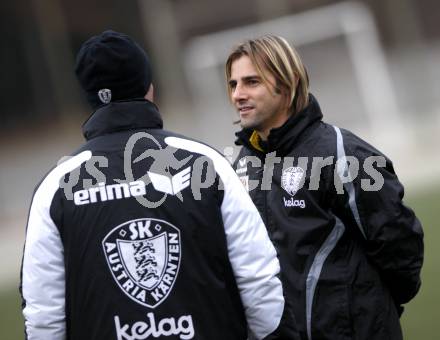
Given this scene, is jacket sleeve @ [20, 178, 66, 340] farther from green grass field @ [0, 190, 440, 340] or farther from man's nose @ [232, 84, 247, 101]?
green grass field @ [0, 190, 440, 340]

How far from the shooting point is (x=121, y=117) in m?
2.45

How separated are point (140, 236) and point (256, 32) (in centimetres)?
1175

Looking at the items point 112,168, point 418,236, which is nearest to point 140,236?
point 112,168

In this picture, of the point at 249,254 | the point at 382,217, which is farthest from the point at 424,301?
the point at 249,254

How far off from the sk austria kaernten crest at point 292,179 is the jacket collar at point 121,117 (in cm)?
63

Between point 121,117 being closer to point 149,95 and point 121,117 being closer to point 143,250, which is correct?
point 149,95

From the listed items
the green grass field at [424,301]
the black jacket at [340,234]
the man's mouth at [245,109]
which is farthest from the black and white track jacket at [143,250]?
the green grass field at [424,301]

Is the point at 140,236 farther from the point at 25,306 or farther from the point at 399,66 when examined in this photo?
the point at 399,66

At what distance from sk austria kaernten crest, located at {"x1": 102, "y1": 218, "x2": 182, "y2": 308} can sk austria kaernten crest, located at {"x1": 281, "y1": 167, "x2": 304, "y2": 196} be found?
0.64m

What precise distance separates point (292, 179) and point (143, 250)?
2.37 feet

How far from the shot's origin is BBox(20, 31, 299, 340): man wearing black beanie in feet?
7.73

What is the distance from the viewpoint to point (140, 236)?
237 centimetres

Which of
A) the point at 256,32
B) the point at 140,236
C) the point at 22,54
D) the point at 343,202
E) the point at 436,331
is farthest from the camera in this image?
the point at 22,54

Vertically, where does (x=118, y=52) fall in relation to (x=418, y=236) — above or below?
above
